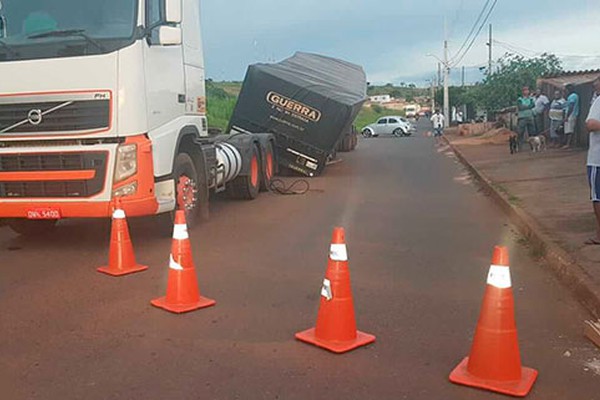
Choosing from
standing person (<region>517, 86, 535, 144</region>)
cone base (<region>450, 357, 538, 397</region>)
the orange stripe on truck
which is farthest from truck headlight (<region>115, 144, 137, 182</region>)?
standing person (<region>517, 86, 535, 144</region>)

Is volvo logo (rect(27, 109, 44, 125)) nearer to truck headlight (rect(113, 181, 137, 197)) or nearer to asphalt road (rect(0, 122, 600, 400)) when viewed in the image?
truck headlight (rect(113, 181, 137, 197))

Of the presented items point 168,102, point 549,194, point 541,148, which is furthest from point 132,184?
point 541,148

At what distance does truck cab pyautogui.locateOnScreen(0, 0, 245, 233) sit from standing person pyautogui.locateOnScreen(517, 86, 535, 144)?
15.3 metres

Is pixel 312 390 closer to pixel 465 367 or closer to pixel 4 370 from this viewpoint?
pixel 465 367

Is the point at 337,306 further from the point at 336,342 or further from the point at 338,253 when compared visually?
the point at 338,253

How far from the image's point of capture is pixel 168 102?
812 cm

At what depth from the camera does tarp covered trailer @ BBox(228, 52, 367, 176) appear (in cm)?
1537

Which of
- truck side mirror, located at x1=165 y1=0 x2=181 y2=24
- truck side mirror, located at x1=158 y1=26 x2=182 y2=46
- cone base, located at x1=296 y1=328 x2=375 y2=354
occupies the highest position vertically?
truck side mirror, located at x1=165 y1=0 x2=181 y2=24

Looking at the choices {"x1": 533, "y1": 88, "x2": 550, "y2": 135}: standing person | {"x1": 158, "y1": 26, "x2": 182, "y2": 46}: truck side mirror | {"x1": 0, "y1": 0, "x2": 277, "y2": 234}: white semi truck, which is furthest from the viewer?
{"x1": 533, "y1": 88, "x2": 550, "y2": 135}: standing person

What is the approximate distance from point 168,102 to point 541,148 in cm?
1502

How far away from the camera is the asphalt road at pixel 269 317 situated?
405 centimetres

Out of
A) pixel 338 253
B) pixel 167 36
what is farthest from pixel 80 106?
pixel 338 253

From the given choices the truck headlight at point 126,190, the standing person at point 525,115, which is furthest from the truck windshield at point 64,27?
the standing person at point 525,115

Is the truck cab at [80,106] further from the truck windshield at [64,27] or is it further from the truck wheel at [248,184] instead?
the truck wheel at [248,184]
